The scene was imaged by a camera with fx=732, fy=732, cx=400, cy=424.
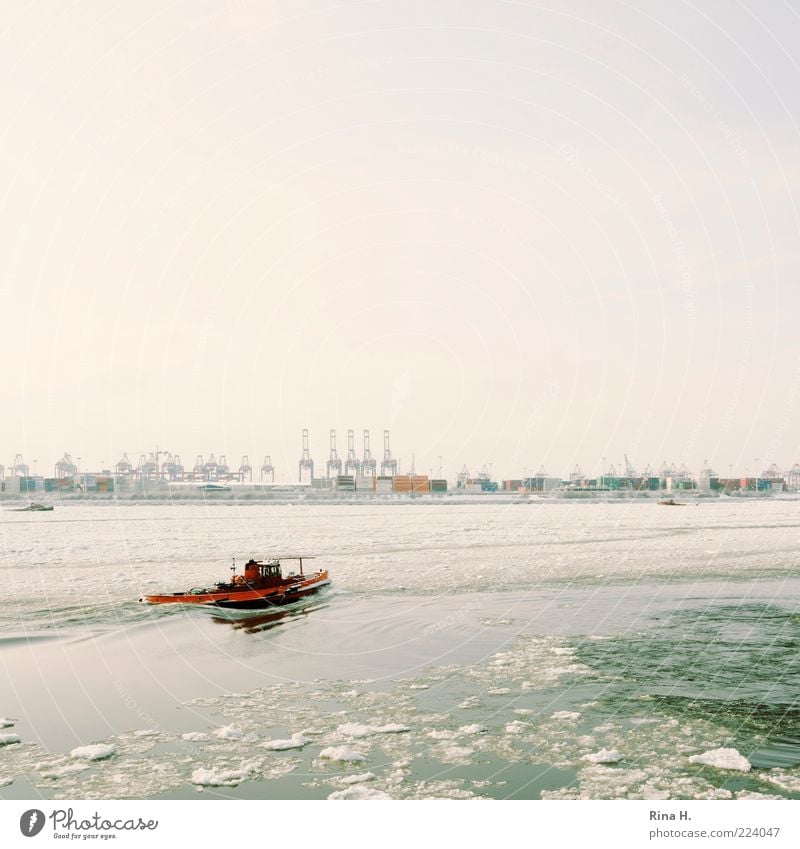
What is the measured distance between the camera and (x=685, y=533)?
8306cm

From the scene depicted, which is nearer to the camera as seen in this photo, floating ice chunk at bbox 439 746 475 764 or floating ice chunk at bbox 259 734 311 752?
floating ice chunk at bbox 439 746 475 764

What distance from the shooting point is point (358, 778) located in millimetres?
15156

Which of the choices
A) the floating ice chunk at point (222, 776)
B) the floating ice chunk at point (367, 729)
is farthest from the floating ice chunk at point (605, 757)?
the floating ice chunk at point (222, 776)

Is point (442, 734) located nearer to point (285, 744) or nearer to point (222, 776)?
point (285, 744)

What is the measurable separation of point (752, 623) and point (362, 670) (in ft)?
55.8

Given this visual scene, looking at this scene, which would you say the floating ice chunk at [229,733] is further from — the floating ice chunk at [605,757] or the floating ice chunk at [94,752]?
the floating ice chunk at [605,757]

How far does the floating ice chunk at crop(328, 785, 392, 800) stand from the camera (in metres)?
14.3

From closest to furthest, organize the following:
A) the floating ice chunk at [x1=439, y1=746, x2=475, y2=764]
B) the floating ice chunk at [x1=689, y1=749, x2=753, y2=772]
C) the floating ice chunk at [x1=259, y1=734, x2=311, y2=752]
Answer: the floating ice chunk at [x1=689, y1=749, x2=753, y2=772] < the floating ice chunk at [x1=439, y1=746, x2=475, y2=764] < the floating ice chunk at [x1=259, y1=734, x2=311, y2=752]

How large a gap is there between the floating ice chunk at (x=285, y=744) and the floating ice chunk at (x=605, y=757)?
651cm

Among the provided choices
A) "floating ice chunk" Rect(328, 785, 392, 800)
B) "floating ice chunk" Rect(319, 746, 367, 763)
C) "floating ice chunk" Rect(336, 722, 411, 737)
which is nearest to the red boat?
"floating ice chunk" Rect(336, 722, 411, 737)
